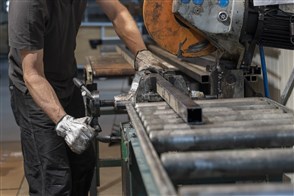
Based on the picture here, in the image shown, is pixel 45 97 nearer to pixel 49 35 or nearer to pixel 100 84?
pixel 49 35

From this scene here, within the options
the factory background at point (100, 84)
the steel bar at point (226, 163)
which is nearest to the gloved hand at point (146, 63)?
the factory background at point (100, 84)

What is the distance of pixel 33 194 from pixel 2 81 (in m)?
5.57

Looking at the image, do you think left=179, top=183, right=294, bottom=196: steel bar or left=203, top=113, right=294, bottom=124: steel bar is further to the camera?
left=203, top=113, right=294, bottom=124: steel bar

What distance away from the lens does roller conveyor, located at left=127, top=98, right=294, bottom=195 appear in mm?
919

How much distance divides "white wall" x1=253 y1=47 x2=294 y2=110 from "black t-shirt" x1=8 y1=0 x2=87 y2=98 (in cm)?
92

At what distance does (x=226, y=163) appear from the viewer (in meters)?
0.92

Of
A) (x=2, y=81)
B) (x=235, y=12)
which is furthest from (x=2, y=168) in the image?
(x=2, y=81)

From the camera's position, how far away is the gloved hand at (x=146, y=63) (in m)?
1.79

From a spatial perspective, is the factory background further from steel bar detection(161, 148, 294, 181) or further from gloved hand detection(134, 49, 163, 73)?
steel bar detection(161, 148, 294, 181)

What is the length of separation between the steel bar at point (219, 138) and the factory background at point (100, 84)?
109 cm

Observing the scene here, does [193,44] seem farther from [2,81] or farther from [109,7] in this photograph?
[2,81]

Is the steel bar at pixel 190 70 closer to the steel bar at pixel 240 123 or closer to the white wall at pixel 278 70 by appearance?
the white wall at pixel 278 70

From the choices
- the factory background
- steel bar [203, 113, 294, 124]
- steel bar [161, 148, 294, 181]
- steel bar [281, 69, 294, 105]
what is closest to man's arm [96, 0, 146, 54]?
the factory background

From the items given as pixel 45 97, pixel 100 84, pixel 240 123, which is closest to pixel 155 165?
pixel 240 123
